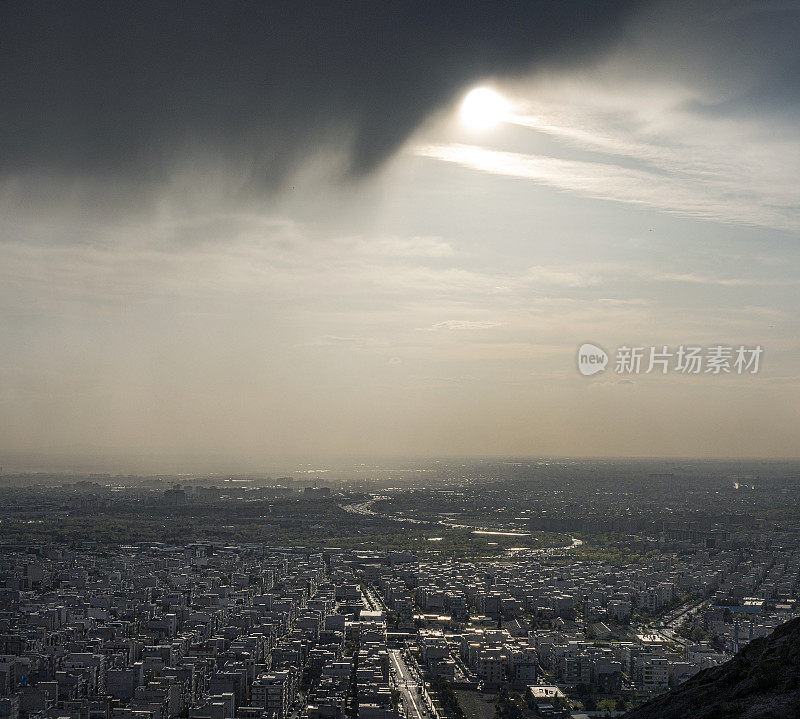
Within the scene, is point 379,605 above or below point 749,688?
below

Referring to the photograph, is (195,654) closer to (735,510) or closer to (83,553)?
(83,553)

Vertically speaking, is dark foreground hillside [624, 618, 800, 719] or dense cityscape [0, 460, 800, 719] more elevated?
dark foreground hillside [624, 618, 800, 719]

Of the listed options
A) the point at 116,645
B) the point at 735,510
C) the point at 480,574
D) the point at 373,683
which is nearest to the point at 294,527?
the point at 480,574

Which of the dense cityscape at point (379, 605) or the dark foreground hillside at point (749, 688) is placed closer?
the dark foreground hillside at point (749, 688)

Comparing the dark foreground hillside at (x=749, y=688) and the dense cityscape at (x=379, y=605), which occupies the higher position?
the dark foreground hillside at (x=749, y=688)

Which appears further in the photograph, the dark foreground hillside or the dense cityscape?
the dense cityscape
